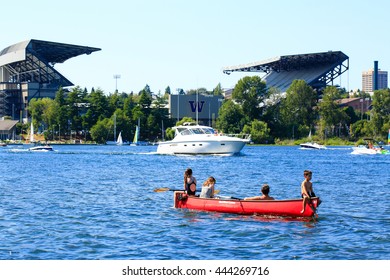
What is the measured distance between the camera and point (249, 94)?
649 feet

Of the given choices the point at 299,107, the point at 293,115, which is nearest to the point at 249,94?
the point at 293,115

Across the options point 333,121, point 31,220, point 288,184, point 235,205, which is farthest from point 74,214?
point 333,121

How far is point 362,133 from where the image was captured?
190875mm

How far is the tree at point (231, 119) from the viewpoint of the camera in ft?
634

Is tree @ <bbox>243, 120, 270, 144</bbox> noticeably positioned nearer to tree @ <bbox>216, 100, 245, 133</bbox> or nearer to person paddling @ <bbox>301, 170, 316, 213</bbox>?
tree @ <bbox>216, 100, 245, 133</bbox>

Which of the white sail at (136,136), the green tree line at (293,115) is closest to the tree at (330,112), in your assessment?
the green tree line at (293,115)

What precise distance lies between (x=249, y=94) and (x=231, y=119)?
868 cm

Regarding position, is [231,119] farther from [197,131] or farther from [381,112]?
[197,131]

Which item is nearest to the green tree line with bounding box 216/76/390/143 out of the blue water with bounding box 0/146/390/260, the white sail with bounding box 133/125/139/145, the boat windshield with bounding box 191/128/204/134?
the white sail with bounding box 133/125/139/145

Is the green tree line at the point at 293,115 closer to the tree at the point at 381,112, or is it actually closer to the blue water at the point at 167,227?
the tree at the point at 381,112

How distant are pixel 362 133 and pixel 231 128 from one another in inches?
1266

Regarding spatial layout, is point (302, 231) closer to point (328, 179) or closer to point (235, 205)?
point (235, 205)

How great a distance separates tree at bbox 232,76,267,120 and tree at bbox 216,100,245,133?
109 inches
